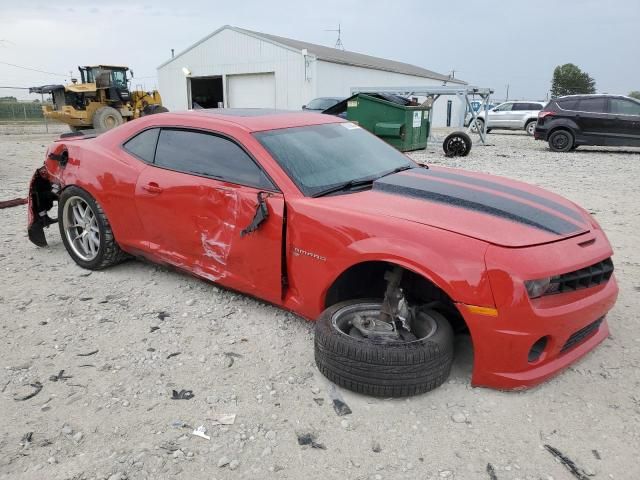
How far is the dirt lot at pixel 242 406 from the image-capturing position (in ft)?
7.16

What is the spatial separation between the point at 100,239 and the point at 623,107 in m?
14.6

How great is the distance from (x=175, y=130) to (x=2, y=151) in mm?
13429

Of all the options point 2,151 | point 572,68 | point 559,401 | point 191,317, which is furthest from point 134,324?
point 572,68

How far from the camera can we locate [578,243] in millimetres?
2617

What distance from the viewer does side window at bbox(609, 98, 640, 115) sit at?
1377 centimetres

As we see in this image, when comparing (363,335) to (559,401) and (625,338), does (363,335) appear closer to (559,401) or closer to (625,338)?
(559,401)

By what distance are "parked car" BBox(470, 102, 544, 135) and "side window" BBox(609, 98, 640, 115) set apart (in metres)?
9.95

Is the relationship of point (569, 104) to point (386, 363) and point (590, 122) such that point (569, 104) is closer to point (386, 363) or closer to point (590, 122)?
point (590, 122)

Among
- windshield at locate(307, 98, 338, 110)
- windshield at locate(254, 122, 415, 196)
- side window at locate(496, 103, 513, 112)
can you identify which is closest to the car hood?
windshield at locate(254, 122, 415, 196)

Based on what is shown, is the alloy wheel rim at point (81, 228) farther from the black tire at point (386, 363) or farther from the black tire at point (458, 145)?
the black tire at point (458, 145)

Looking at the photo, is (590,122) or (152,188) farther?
(590,122)

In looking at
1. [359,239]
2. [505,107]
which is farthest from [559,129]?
[359,239]

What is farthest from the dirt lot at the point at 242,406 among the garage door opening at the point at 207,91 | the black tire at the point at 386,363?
the garage door opening at the point at 207,91

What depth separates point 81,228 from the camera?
4.50 m
